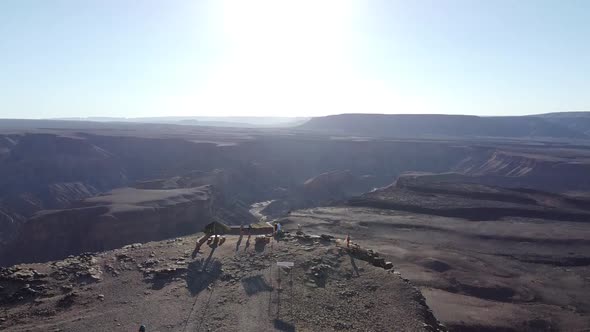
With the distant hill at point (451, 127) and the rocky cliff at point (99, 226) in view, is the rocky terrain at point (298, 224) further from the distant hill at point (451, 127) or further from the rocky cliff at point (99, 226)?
the distant hill at point (451, 127)

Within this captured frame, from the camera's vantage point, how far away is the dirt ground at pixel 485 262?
74.3 ft

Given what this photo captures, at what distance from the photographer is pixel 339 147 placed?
353 feet

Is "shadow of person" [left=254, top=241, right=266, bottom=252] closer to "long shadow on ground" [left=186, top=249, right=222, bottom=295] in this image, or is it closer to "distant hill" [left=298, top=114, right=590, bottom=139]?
"long shadow on ground" [left=186, top=249, right=222, bottom=295]

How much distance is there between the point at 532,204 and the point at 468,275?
29.9 m

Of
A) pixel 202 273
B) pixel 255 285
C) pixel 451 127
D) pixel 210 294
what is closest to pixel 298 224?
pixel 202 273

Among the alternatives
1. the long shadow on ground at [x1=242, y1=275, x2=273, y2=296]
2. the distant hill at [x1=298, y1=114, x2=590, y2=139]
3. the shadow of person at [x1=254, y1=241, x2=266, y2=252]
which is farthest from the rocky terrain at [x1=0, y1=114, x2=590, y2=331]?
the distant hill at [x1=298, y1=114, x2=590, y2=139]

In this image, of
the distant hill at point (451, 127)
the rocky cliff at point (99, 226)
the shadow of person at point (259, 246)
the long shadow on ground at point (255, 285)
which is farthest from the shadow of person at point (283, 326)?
the distant hill at point (451, 127)

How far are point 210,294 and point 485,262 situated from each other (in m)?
24.1

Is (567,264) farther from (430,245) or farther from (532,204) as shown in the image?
(532,204)

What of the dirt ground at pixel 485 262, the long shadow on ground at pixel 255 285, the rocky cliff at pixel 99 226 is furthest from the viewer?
the rocky cliff at pixel 99 226

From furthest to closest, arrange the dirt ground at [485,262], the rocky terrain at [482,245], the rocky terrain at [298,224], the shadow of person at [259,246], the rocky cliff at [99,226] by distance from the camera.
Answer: the rocky cliff at [99,226]
the rocky terrain at [482,245]
the dirt ground at [485,262]
the shadow of person at [259,246]
the rocky terrain at [298,224]

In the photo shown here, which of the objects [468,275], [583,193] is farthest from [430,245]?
[583,193]

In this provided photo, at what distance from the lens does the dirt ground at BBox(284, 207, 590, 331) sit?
2264 centimetres

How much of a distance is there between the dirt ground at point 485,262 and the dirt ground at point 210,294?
21.5ft
